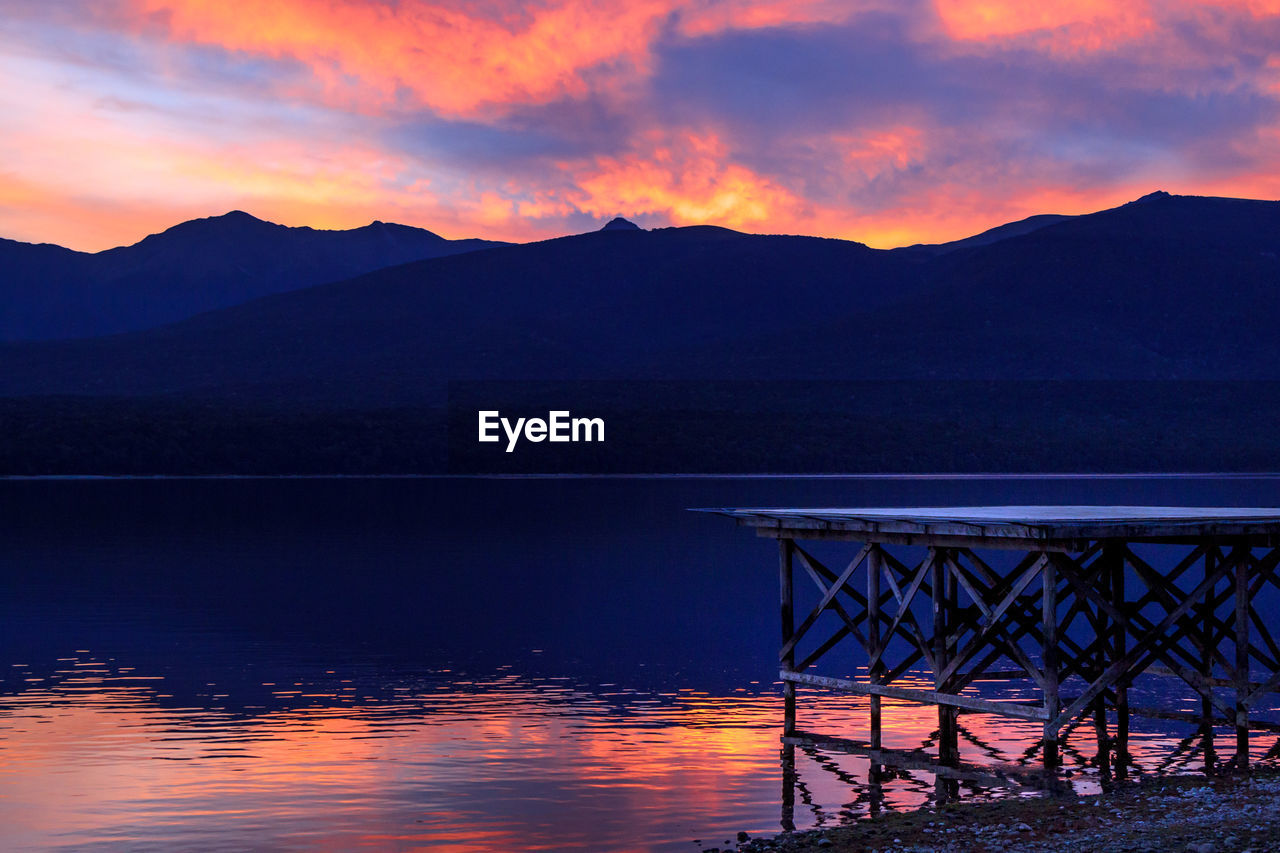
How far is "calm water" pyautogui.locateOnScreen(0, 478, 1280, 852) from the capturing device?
882 inches

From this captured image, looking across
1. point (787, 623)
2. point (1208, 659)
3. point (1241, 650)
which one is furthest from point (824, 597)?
point (1241, 650)

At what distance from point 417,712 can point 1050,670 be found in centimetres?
1320

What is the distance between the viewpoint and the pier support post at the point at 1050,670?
2406cm

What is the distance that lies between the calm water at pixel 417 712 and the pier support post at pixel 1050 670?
765mm

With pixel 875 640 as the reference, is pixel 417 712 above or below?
below

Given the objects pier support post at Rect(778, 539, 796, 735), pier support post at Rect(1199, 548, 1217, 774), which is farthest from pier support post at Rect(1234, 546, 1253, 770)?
pier support post at Rect(778, 539, 796, 735)

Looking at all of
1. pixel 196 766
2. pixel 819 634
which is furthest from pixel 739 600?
pixel 196 766

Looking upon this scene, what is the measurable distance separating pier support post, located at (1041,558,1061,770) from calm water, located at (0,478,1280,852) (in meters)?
0.76

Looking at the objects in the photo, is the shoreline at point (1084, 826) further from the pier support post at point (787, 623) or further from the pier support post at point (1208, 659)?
the pier support post at point (787, 623)

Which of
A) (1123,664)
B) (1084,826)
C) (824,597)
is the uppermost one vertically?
(824,597)

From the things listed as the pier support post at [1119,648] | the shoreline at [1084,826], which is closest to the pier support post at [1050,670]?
the pier support post at [1119,648]

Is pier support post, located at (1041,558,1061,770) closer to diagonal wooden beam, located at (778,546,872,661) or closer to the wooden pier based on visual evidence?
the wooden pier

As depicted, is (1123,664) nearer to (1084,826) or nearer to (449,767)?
Result: (1084,826)

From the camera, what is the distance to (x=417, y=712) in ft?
106
